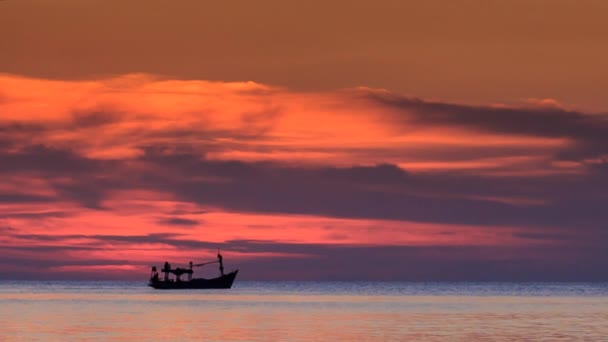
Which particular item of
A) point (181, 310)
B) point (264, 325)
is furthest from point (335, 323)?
point (181, 310)

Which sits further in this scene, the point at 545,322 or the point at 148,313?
the point at 148,313

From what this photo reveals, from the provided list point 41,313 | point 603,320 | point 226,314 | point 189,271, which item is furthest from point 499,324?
point 189,271

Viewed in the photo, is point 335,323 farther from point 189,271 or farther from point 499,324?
point 189,271

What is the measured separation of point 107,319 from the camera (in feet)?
282

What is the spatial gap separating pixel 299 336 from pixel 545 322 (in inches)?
866

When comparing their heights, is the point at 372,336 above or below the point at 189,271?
below

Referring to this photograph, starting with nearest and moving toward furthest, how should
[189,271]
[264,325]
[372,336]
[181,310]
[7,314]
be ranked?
[372,336], [264,325], [7,314], [181,310], [189,271]

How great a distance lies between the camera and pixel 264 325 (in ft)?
256

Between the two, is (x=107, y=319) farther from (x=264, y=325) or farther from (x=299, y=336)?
(x=299, y=336)

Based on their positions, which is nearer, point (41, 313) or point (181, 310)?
point (41, 313)

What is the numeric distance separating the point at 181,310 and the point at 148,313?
6188mm

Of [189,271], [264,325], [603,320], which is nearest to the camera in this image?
[264,325]

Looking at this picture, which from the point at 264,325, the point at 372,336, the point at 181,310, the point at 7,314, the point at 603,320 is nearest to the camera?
the point at 372,336

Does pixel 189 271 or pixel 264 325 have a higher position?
pixel 189 271
